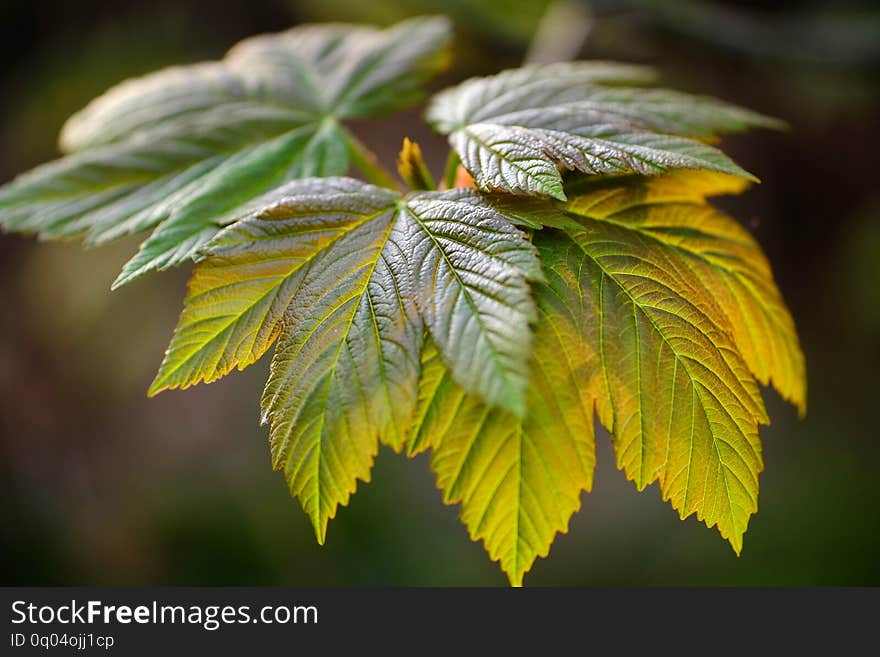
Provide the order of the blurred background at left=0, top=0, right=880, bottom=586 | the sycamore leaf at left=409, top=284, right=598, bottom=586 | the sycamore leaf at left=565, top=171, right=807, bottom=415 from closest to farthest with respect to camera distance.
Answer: the sycamore leaf at left=409, top=284, right=598, bottom=586
the sycamore leaf at left=565, top=171, right=807, bottom=415
the blurred background at left=0, top=0, right=880, bottom=586

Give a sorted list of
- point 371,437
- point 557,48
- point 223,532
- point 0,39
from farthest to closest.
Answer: point 0,39 → point 223,532 → point 557,48 → point 371,437

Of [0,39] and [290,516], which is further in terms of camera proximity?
[0,39]

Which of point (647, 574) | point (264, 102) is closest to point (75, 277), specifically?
point (264, 102)

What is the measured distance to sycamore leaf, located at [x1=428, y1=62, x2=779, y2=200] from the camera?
896mm

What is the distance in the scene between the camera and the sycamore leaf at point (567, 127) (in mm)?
896

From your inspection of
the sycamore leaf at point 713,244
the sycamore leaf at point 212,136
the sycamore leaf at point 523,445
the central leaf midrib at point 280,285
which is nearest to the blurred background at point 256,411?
the sycamore leaf at point 212,136

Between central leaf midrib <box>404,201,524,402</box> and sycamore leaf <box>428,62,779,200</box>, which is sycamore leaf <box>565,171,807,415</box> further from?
central leaf midrib <box>404,201,524,402</box>

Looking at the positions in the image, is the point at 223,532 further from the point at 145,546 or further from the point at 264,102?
the point at 264,102

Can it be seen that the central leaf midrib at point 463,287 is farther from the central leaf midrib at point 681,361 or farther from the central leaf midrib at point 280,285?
the central leaf midrib at point 681,361

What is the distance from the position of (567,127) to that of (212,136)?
0.63 metres

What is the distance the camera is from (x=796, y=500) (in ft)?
9.95

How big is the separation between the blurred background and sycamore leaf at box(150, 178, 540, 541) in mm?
2005

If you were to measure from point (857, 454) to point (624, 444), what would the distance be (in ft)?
9.01

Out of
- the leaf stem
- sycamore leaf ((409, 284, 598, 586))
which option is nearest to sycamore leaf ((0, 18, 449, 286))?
the leaf stem
